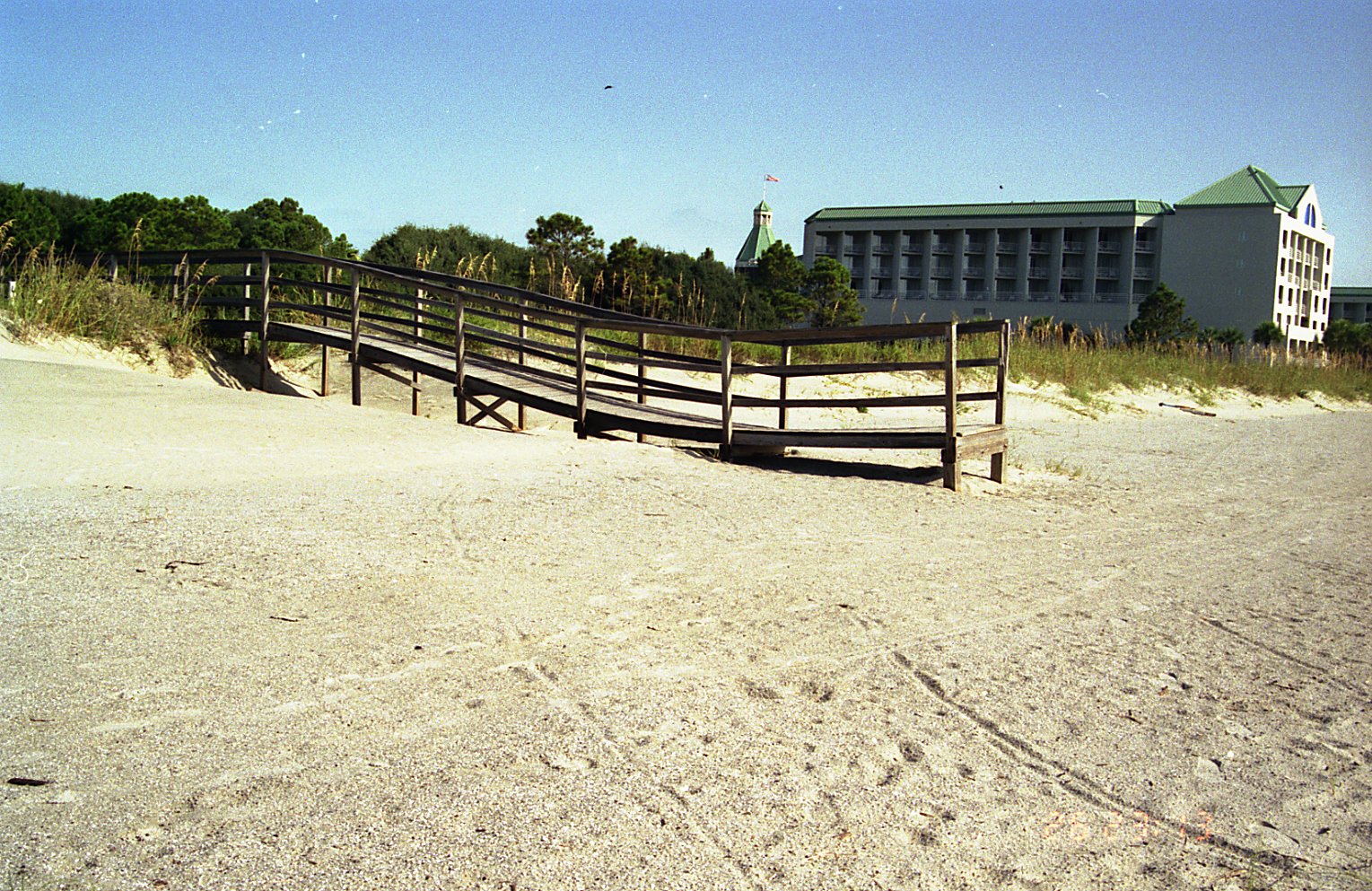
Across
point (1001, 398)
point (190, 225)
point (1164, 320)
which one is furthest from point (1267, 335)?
point (1001, 398)

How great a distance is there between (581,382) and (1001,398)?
421 cm

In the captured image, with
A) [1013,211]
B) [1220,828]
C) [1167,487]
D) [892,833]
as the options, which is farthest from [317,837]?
[1013,211]

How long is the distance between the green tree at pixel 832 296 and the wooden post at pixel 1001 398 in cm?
4317

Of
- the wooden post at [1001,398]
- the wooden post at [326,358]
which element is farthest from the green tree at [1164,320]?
the wooden post at [326,358]

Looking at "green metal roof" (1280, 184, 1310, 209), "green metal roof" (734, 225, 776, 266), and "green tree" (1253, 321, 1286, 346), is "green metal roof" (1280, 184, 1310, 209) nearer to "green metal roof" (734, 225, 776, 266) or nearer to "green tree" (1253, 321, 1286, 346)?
"green tree" (1253, 321, 1286, 346)

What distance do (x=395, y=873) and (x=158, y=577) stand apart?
9.29ft

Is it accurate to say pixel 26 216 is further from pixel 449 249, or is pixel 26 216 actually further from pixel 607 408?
pixel 607 408

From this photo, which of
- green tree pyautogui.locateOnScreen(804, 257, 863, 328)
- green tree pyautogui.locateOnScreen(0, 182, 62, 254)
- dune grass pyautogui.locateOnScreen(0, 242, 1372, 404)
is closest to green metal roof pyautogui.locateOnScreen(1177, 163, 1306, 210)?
green tree pyautogui.locateOnScreen(804, 257, 863, 328)

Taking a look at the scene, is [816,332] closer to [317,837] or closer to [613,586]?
[613,586]

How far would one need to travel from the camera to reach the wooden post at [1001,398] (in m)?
10.5

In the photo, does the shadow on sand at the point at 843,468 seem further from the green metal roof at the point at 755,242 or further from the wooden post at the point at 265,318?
the green metal roof at the point at 755,242

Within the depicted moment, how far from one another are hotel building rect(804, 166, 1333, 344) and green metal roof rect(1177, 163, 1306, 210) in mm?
128

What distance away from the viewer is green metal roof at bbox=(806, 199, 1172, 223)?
260 feet

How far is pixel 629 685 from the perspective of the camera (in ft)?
13.3
